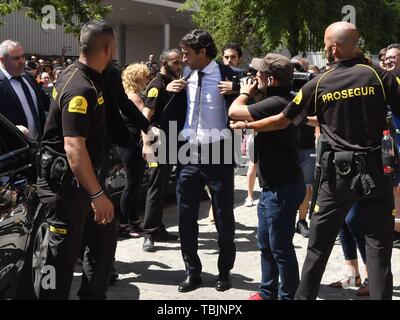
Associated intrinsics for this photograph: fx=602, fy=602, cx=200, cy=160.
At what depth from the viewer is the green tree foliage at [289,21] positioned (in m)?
19.3

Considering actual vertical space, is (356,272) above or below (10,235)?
below

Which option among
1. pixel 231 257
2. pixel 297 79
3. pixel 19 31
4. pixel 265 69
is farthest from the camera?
pixel 19 31

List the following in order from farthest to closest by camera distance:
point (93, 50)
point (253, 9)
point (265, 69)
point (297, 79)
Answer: point (253, 9), point (297, 79), point (265, 69), point (93, 50)

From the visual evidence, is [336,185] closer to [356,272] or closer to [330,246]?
[330,246]

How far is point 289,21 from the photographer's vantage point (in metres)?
19.8

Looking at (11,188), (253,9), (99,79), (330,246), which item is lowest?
(330,246)

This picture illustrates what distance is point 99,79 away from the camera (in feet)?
12.4

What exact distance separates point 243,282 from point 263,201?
3.70 ft

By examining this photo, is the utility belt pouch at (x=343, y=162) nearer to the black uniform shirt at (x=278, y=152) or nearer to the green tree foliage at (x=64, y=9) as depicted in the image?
the black uniform shirt at (x=278, y=152)

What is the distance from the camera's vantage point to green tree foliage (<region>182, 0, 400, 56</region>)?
19.3 meters

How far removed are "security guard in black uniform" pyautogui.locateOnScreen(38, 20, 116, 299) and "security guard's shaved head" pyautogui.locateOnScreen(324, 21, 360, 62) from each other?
1372 mm

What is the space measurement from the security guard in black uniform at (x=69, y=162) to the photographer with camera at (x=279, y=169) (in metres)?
0.99
